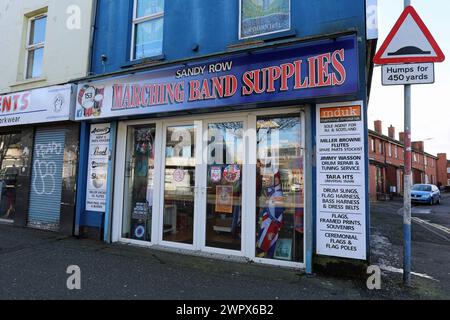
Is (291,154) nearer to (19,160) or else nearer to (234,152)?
(234,152)

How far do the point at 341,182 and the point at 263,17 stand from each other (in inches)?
127

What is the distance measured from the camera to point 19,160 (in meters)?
8.15

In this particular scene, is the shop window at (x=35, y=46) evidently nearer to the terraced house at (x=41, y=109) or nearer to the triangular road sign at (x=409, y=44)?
the terraced house at (x=41, y=109)

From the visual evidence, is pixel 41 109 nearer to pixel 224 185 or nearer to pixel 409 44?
pixel 224 185

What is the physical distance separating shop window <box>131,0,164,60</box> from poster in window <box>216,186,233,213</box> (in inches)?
126

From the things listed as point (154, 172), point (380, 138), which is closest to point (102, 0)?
point (154, 172)

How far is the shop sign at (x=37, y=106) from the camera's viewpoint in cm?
681

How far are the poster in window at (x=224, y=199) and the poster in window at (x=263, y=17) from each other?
2.75 metres

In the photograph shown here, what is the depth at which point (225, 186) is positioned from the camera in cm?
555

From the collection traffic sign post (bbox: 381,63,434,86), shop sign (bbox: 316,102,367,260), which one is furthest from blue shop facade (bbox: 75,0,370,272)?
traffic sign post (bbox: 381,63,434,86)

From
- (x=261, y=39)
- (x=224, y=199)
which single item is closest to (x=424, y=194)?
(x=224, y=199)

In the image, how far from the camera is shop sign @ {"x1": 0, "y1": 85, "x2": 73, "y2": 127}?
6814 millimetres

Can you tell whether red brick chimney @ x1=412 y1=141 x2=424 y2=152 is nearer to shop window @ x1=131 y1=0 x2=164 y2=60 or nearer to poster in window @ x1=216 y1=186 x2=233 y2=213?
shop window @ x1=131 y1=0 x2=164 y2=60
